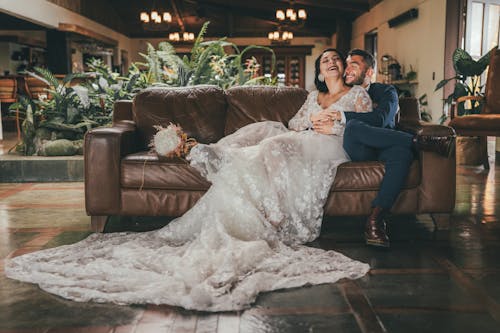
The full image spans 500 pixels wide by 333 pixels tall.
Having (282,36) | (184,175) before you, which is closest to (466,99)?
(184,175)

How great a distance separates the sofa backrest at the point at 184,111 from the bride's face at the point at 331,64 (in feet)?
2.81

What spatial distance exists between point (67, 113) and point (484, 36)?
18.7 ft

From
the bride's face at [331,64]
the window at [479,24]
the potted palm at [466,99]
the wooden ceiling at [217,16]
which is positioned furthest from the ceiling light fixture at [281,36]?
the bride's face at [331,64]

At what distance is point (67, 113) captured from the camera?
17.2 feet

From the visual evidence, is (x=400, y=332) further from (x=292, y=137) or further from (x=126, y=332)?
(x=292, y=137)

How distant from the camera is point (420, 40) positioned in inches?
336

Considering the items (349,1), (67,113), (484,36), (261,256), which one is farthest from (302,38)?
(261,256)

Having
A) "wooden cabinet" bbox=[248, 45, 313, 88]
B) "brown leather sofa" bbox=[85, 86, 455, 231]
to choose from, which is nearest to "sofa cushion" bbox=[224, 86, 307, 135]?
"brown leather sofa" bbox=[85, 86, 455, 231]

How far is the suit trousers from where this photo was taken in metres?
2.78

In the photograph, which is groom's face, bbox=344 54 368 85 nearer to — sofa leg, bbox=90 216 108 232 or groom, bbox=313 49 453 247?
groom, bbox=313 49 453 247

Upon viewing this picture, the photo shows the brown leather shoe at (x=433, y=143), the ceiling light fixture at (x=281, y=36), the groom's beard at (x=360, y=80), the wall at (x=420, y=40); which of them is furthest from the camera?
the ceiling light fixture at (x=281, y=36)

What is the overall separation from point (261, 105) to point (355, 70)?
0.79m

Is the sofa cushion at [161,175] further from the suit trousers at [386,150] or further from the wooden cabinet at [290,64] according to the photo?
the wooden cabinet at [290,64]

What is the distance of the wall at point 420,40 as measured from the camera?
769cm
